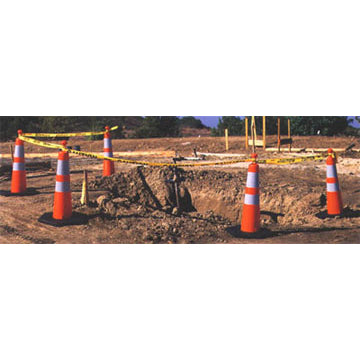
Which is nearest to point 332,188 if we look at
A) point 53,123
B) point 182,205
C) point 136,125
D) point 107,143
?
point 182,205

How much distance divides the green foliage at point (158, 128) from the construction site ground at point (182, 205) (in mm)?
896

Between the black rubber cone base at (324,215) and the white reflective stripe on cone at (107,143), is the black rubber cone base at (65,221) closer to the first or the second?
the white reflective stripe on cone at (107,143)

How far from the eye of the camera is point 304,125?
901 cm

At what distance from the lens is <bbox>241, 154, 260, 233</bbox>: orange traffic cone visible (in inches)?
187

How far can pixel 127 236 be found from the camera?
5.07 m

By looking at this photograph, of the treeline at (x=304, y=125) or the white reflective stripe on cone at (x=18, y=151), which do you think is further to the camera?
the treeline at (x=304, y=125)

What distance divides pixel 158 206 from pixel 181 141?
3.57m

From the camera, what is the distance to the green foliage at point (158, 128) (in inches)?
301

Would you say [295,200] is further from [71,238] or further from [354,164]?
[71,238]

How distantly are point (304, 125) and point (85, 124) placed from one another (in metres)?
4.88

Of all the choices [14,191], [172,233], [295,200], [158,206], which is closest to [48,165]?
[14,191]

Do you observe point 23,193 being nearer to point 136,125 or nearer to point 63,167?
point 63,167

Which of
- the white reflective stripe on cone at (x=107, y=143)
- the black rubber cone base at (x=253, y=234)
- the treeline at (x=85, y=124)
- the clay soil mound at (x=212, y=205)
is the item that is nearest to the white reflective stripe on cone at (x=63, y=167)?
the clay soil mound at (x=212, y=205)

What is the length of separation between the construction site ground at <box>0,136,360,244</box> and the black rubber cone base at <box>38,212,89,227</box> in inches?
2.5
